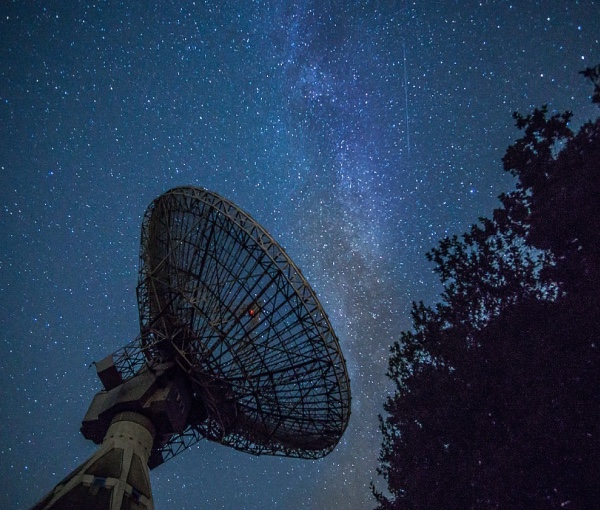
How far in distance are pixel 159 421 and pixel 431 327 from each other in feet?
32.7

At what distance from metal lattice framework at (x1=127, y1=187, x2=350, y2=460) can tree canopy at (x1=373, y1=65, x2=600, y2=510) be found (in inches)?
129

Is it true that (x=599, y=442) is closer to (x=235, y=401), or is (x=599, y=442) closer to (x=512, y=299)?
(x=512, y=299)

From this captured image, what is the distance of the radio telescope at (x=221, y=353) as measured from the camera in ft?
41.0

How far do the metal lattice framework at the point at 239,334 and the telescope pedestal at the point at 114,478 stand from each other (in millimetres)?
2256

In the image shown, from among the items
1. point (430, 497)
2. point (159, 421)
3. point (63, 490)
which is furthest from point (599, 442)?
point (63, 490)

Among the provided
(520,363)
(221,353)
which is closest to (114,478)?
(221,353)

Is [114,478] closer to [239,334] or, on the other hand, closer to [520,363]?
[239,334]

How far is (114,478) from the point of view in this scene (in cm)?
981

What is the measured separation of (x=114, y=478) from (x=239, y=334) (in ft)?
17.0

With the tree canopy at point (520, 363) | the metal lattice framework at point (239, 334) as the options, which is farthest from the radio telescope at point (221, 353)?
the tree canopy at point (520, 363)

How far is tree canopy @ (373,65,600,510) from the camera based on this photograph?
30.9ft

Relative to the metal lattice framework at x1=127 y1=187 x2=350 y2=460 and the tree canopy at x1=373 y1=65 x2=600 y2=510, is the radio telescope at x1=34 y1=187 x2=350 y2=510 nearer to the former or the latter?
the metal lattice framework at x1=127 y1=187 x2=350 y2=460

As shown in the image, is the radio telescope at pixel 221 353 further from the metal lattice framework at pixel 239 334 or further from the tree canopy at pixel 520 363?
the tree canopy at pixel 520 363

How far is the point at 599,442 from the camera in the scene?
28.1 feet
